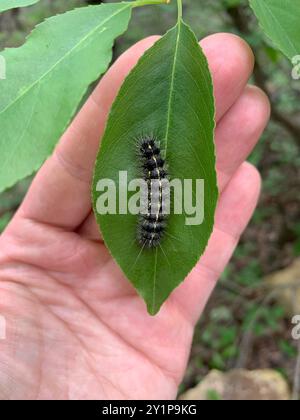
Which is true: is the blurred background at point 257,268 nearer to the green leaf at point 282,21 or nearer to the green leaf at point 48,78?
the green leaf at point 282,21

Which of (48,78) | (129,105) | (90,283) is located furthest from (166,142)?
(90,283)

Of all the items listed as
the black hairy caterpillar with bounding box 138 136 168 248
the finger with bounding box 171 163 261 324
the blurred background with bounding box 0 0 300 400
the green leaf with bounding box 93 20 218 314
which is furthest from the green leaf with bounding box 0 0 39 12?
the blurred background with bounding box 0 0 300 400

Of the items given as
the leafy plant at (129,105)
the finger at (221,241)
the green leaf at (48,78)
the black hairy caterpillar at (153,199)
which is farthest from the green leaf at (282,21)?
the finger at (221,241)

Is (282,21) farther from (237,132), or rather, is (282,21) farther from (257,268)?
(257,268)

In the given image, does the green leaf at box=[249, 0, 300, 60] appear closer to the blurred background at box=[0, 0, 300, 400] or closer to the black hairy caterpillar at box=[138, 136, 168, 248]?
the black hairy caterpillar at box=[138, 136, 168, 248]

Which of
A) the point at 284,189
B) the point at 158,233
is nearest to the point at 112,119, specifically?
the point at 158,233

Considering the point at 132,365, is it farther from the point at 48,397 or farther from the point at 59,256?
the point at 59,256

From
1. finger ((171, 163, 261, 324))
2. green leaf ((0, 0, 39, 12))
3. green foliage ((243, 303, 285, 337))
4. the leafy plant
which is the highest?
green leaf ((0, 0, 39, 12))
